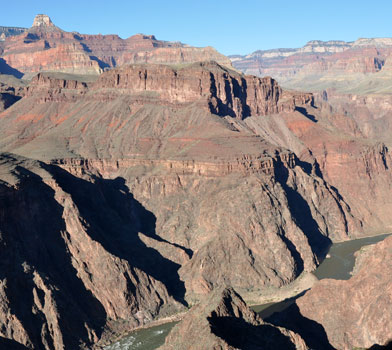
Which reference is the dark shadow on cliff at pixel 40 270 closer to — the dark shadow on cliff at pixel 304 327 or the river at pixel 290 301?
the river at pixel 290 301

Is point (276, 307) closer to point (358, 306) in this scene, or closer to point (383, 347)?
point (358, 306)

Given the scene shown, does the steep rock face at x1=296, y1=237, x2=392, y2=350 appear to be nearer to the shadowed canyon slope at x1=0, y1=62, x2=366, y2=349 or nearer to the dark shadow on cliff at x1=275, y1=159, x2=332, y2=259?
the shadowed canyon slope at x1=0, y1=62, x2=366, y2=349

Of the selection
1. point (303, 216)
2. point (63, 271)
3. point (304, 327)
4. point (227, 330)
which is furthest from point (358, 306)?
point (303, 216)

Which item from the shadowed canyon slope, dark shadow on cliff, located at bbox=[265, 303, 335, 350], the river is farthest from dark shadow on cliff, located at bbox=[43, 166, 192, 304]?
dark shadow on cliff, located at bbox=[265, 303, 335, 350]

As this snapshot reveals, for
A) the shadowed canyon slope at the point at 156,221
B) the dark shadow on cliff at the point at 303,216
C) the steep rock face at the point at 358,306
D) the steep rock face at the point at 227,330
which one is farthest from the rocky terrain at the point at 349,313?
the dark shadow on cliff at the point at 303,216

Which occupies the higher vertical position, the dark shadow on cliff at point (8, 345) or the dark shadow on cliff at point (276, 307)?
the dark shadow on cliff at point (8, 345)

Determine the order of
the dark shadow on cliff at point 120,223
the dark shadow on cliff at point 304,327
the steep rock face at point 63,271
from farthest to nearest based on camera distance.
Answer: the dark shadow on cliff at point 120,223, the steep rock face at point 63,271, the dark shadow on cliff at point 304,327

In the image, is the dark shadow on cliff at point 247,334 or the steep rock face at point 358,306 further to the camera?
the steep rock face at point 358,306
